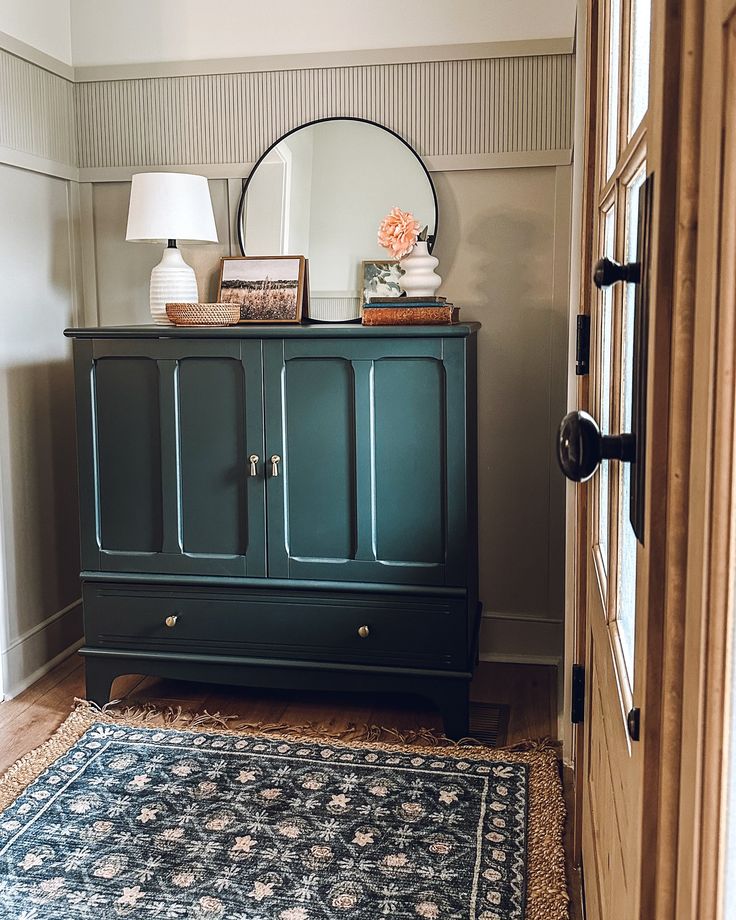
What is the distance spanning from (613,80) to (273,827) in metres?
1.63

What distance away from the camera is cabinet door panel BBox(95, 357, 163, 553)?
2.61 metres

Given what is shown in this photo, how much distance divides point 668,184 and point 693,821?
38cm

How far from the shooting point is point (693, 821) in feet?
1.73

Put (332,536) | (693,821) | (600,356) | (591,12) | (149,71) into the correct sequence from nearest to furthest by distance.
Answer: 1. (693,821)
2. (600,356)
3. (591,12)
4. (332,536)
5. (149,71)

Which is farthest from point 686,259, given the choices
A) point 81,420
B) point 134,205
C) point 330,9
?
point 330,9

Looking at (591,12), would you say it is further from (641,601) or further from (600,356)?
(641,601)

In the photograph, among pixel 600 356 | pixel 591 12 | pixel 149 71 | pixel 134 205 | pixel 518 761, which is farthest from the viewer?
pixel 149 71

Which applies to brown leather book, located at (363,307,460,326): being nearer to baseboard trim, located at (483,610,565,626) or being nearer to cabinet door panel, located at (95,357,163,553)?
cabinet door panel, located at (95,357,163,553)

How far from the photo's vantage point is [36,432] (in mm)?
2973

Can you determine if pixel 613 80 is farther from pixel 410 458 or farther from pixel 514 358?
pixel 514 358

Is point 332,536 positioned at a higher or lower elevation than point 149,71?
lower

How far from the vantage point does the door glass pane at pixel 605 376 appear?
1277mm

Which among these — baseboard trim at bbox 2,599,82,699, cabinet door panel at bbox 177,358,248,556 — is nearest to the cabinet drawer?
cabinet door panel at bbox 177,358,248,556

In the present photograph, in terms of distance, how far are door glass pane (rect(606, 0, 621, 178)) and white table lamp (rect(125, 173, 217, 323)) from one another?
167cm
